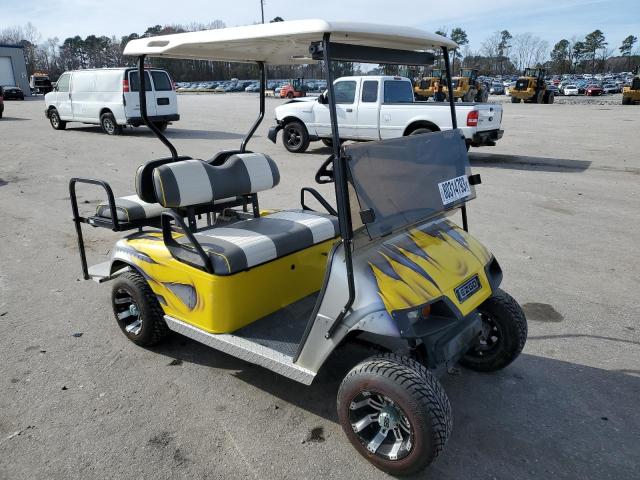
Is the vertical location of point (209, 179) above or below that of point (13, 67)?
below

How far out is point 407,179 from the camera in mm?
2799

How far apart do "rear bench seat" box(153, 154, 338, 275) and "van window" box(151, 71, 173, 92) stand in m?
11.5

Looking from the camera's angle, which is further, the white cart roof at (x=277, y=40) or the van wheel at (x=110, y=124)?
A: the van wheel at (x=110, y=124)

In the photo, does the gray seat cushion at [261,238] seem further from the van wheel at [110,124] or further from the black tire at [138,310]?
the van wheel at [110,124]

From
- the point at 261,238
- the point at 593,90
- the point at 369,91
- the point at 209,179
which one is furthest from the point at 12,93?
the point at 593,90

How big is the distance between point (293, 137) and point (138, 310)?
931 centimetres

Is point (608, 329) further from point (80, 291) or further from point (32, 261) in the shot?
point (32, 261)

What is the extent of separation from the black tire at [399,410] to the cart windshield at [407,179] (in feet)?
2.17

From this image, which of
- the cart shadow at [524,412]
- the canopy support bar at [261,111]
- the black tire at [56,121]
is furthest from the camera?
the black tire at [56,121]

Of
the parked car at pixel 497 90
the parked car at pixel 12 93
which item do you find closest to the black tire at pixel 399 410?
the parked car at pixel 12 93

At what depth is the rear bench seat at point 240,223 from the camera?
10.1ft

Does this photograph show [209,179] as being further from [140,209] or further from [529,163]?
[529,163]

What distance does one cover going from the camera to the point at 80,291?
4.57 m

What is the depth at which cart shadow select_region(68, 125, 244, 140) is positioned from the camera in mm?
14898
